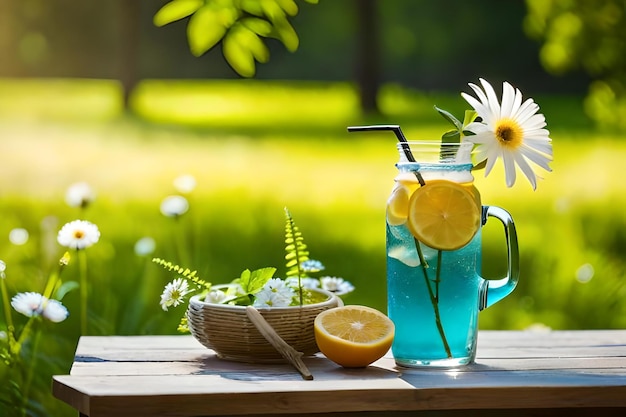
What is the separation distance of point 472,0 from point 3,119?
1.67 meters

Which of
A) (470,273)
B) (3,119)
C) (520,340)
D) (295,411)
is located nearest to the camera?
(295,411)

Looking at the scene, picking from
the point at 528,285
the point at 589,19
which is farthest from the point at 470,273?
the point at 589,19

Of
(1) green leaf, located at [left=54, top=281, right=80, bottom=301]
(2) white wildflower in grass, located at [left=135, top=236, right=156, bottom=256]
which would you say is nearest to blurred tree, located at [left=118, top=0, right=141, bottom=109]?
(2) white wildflower in grass, located at [left=135, top=236, right=156, bottom=256]

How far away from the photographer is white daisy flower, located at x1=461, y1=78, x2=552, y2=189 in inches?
56.7

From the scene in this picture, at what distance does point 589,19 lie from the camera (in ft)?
11.3

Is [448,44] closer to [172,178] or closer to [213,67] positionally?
[213,67]

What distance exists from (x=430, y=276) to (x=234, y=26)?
0.56 metres

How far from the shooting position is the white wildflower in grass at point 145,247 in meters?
2.64

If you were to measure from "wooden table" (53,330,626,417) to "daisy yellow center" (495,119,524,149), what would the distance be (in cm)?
35

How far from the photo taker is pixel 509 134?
1449 mm

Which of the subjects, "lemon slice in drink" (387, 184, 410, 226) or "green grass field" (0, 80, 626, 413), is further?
"green grass field" (0, 80, 626, 413)

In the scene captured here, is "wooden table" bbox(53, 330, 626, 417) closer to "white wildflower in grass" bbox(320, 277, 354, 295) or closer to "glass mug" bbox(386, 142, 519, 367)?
"glass mug" bbox(386, 142, 519, 367)

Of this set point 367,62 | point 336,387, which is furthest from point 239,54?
point 367,62

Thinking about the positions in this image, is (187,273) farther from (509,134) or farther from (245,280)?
(509,134)
